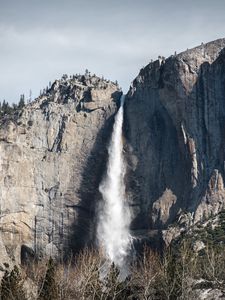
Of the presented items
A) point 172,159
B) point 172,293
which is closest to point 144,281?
point 172,293

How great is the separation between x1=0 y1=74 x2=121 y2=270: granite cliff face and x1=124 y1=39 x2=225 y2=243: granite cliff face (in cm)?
624

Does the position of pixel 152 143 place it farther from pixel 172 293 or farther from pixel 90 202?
pixel 172 293

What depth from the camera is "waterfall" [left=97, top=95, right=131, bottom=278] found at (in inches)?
4258

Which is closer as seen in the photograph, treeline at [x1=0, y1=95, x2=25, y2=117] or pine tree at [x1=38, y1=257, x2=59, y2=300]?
pine tree at [x1=38, y1=257, x2=59, y2=300]

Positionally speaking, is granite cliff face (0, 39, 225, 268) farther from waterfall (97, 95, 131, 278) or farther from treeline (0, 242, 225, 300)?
treeline (0, 242, 225, 300)

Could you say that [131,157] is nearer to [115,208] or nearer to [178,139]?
[115,208]

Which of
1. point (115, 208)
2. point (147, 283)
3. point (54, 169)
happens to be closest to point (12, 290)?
point (147, 283)

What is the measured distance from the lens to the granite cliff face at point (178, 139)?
10331 cm

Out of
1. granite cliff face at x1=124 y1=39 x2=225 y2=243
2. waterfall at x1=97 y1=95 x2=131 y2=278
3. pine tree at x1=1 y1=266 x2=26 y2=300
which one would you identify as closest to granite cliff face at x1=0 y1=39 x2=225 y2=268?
granite cliff face at x1=124 y1=39 x2=225 y2=243

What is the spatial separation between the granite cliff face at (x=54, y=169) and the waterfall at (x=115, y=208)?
1433mm

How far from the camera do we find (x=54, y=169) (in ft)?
367

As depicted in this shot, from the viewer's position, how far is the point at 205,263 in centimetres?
7131

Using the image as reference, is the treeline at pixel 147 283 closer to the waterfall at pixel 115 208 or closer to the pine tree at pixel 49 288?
the pine tree at pixel 49 288

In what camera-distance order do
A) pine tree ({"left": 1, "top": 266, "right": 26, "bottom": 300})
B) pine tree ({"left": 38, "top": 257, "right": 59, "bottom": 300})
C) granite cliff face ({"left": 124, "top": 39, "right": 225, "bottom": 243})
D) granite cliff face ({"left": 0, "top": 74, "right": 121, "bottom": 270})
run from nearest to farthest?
pine tree ({"left": 38, "top": 257, "right": 59, "bottom": 300})
pine tree ({"left": 1, "top": 266, "right": 26, "bottom": 300})
granite cliff face ({"left": 124, "top": 39, "right": 225, "bottom": 243})
granite cliff face ({"left": 0, "top": 74, "right": 121, "bottom": 270})
